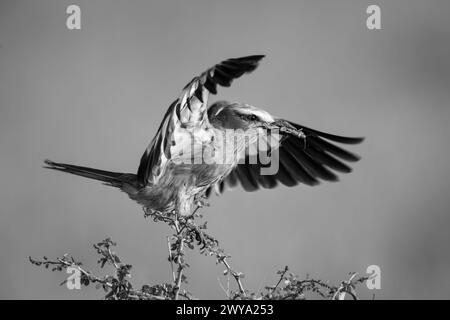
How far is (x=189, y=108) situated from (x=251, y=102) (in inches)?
162

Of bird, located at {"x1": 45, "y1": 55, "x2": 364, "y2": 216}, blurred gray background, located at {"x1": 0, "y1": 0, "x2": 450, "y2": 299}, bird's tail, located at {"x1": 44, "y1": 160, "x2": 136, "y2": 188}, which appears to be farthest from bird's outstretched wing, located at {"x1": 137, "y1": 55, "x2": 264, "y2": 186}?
blurred gray background, located at {"x1": 0, "y1": 0, "x2": 450, "y2": 299}

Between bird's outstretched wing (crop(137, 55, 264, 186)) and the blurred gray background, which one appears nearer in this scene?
bird's outstretched wing (crop(137, 55, 264, 186))

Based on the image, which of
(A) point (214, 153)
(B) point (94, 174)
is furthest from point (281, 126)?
(B) point (94, 174)

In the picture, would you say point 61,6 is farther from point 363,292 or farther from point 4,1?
point 363,292

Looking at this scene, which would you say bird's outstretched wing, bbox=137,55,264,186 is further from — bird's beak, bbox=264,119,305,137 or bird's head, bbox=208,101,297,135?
bird's beak, bbox=264,119,305,137

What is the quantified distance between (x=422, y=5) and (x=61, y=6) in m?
4.76

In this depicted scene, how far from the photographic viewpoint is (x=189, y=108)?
10.9 ft

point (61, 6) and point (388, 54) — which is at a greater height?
point (61, 6)

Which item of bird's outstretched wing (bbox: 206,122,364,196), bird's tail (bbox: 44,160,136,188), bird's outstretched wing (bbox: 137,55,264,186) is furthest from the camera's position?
bird's outstretched wing (bbox: 206,122,364,196)

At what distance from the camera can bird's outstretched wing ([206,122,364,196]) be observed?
175 inches

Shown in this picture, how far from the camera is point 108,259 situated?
2.52 metres

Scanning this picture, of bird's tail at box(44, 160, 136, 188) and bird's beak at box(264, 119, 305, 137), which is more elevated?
bird's beak at box(264, 119, 305, 137)

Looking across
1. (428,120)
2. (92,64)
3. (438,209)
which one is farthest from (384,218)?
(92,64)

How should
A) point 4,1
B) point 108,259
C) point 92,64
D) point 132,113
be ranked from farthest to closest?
point 4,1 < point 92,64 < point 132,113 < point 108,259
